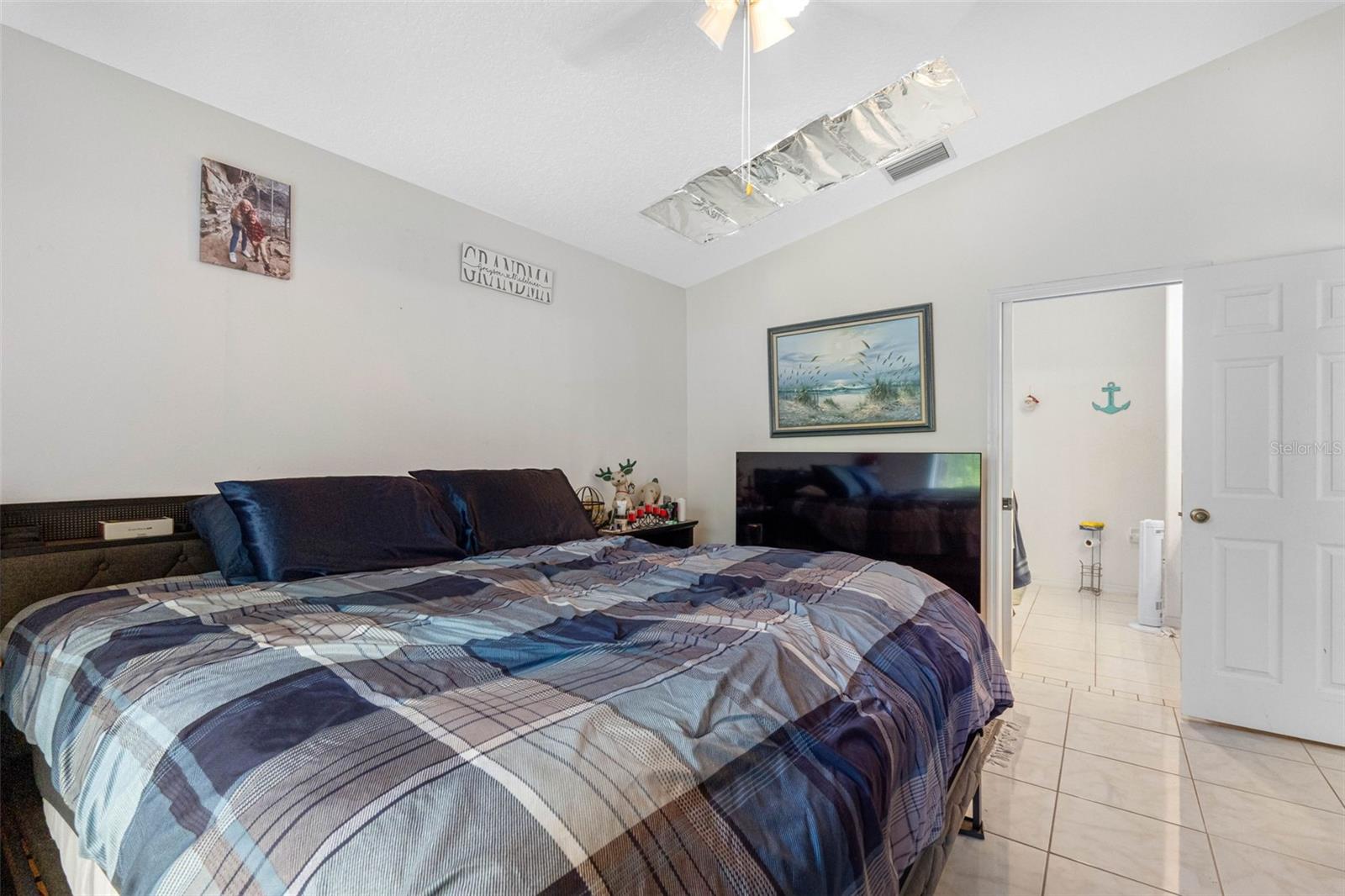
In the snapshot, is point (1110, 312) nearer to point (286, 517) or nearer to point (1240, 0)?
point (1240, 0)

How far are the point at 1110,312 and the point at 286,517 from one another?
5.82 meters

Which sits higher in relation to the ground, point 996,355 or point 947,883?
point 996,355

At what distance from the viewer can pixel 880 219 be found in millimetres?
3646

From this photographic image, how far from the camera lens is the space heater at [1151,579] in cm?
398

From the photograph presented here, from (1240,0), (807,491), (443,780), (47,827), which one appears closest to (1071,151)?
(1240,0)

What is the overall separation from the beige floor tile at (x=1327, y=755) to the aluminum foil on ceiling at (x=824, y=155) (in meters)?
3.05

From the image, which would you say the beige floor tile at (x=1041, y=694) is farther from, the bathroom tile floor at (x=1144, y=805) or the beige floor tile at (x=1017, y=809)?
the beige floor tile at (x=1017, y=809)

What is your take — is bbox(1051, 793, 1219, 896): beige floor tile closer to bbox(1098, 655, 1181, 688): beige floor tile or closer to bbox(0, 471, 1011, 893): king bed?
bbox(0, 471, 1011, 893): king bed

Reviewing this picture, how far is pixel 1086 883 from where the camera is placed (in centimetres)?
163

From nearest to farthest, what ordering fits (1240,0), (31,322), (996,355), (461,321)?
(31,322) < (1240,0) < (461,321) < (996,355)

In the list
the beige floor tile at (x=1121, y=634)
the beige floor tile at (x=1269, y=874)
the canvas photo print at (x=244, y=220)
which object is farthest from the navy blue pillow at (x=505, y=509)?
the beige floor tile at (x=1121, y=634)

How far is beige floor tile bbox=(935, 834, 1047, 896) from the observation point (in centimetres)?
161

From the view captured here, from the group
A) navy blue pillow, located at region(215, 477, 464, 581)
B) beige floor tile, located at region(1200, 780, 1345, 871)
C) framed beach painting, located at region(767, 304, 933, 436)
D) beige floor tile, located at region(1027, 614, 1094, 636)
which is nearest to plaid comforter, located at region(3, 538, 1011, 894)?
navy blue pillow, located at region(215, 477, 464, 581)

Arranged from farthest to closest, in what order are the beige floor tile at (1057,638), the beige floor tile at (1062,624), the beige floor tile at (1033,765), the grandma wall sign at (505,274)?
the beige floor tile at (1062,624)
the beige floor tile at (1057,638)
the grandma wall sign at (505,274)
the beige floor tile at (1033,765)
